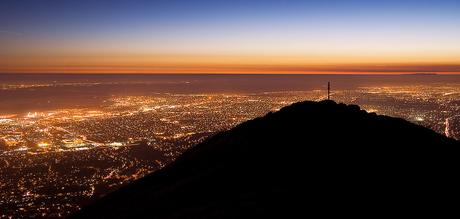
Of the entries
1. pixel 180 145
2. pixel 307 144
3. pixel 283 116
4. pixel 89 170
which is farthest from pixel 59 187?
pixel 307 144

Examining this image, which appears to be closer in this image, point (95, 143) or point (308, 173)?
point (308, 173)

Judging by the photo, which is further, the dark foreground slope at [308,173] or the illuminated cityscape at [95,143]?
the illuminated cityscape at [95,143]

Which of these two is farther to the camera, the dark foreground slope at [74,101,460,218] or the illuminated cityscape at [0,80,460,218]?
the illuminated cityscape at [0,80,460,218]

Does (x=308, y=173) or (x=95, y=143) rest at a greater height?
(x=308, y=173)

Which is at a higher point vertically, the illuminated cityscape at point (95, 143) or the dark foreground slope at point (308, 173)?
the dark foreground slope at point (308, 173)
